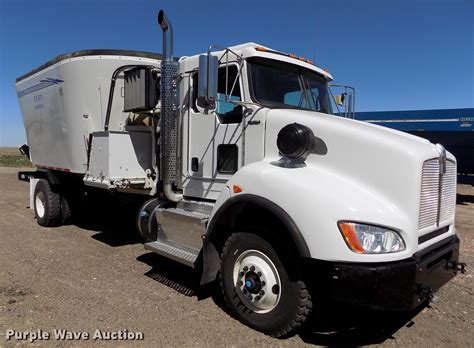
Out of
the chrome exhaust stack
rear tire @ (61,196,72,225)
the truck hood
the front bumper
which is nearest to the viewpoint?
the front bumper

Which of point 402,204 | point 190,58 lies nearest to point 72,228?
point 190,58

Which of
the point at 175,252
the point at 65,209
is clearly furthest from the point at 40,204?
the point at 175,252

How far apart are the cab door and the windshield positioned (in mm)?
214

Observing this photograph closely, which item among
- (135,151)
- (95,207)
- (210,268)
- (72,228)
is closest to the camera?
(210,268)

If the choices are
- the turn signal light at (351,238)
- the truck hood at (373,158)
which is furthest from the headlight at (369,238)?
the truck hood at (373,158)

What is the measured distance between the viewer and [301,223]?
3176 millimetres

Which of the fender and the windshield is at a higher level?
the windshield

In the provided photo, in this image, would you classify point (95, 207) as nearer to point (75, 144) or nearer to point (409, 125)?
point (75, 144)

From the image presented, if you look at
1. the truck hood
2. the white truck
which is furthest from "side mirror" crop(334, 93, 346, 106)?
the truck hood

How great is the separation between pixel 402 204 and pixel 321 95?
221 cm

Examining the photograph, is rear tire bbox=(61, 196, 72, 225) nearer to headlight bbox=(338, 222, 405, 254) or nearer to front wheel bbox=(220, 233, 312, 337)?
front wheel bbox=(220, 233, 312, 337)

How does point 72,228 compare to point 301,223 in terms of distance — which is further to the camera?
point 72,228

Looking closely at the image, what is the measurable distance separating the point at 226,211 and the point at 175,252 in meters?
1.04

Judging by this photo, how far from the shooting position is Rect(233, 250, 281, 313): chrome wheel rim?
3533 millimetres
